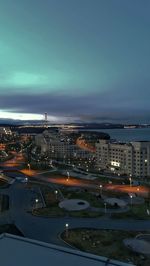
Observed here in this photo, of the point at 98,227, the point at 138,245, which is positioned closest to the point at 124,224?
the point at 98,227

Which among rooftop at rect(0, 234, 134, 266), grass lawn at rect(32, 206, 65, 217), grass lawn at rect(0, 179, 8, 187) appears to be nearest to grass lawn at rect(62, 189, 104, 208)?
grass lawn at rect(32, 206, 65, 217)

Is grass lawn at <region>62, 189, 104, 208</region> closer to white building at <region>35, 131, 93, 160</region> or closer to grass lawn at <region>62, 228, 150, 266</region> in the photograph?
grass lawn at <region>62, 228, 150, 266</region>

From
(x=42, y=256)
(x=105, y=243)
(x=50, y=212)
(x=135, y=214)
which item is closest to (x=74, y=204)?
(x=50, y=212)

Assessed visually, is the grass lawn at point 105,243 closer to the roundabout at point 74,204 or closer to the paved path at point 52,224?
the paved path at point 52,224

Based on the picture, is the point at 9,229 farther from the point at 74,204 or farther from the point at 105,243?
the point at 74,204

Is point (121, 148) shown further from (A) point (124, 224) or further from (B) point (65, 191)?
(A) point (124, 224)
